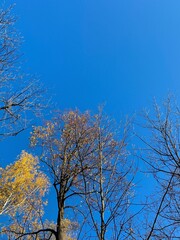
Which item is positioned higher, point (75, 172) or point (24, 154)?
point (24, 154)

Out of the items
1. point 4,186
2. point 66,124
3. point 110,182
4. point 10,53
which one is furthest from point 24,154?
point 110,182

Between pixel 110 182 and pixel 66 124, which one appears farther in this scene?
pixel 66 124

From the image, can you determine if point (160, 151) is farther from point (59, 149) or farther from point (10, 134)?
point (59, 149)

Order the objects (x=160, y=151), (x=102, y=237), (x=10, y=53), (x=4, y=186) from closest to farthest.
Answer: (x=102, y=237)
(x=10, y=53)
(x=160, y=151)
(x=4, y=186)

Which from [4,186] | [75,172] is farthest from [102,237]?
[4,186]

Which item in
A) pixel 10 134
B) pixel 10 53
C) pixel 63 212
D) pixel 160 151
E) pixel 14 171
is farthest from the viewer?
pixel 14 171

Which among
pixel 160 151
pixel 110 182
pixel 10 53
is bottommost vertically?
pixel 110 182

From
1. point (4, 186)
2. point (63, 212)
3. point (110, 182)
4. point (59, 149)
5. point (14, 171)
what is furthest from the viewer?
point (14, 171)

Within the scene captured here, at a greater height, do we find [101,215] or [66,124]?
[66,124]

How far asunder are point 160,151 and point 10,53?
292cm

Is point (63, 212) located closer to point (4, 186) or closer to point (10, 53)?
point (10, 53)

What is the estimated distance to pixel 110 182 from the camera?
315cm

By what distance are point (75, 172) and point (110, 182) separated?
4.96 m

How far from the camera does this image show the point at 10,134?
440 centimetres
